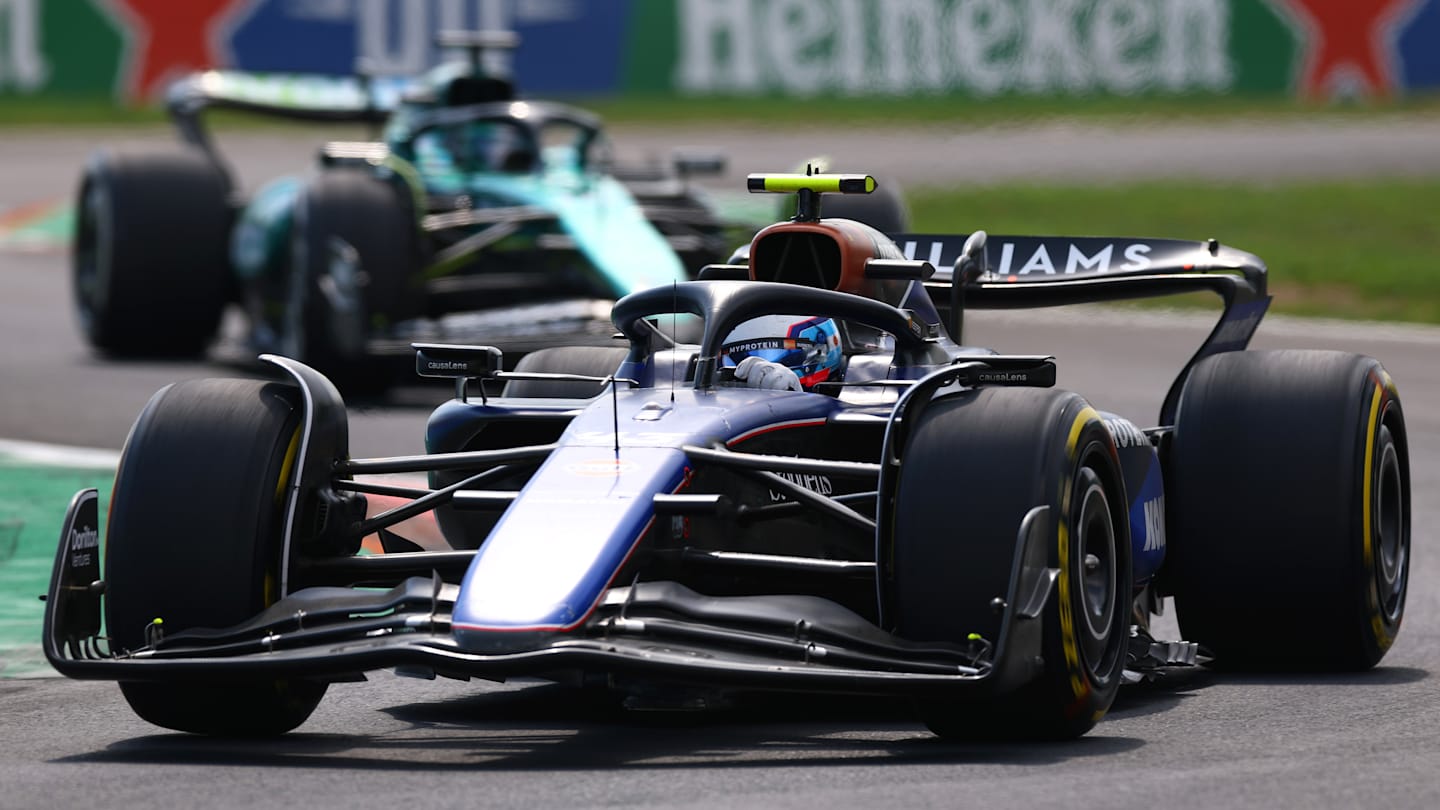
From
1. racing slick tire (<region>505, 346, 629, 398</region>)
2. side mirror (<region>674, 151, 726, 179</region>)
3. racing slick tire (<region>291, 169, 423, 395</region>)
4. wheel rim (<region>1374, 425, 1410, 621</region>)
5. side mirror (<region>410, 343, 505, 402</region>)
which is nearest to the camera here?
side mirror (<region>410, 343, 505, 402</region>)

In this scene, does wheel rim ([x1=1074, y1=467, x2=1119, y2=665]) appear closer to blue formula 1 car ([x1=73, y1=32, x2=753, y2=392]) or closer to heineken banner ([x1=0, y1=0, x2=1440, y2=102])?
blue formula 1 car ([x1=73, y1=32, x2=753, y2=392])

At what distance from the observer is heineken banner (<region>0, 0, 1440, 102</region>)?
3119cm

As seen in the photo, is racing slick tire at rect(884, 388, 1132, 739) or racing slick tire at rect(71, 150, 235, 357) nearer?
racing slick tire at rect(884, 388, 1132, 739)

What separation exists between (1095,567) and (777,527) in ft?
2.86

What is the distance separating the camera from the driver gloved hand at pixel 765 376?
24.7 ft

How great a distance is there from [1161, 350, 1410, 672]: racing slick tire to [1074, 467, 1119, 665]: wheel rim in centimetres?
111

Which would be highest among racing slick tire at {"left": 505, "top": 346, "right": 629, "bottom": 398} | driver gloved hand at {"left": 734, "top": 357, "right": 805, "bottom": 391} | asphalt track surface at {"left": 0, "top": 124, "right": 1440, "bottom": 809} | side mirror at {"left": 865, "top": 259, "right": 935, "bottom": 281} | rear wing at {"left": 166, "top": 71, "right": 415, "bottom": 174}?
rear wing at {"left": 166, "top": 71, "right": 415, "bottom": 174}

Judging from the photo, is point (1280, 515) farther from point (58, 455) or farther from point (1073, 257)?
point (58, 455)

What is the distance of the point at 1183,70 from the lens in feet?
103

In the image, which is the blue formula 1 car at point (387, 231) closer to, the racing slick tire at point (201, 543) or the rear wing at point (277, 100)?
the rear wing at point (277, 100)

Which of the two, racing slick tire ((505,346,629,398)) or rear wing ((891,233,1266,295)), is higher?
rear wing ((891,233,1266,295))

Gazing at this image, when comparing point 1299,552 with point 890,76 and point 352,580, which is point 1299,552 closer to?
point 352,580

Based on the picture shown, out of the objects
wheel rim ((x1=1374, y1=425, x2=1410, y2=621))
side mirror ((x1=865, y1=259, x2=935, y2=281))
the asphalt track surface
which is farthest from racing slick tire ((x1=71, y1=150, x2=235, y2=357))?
wheel rim ((x1=1374, y1=425, x2=1410, y2=621))

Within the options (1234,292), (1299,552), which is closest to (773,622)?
(1299,552)
